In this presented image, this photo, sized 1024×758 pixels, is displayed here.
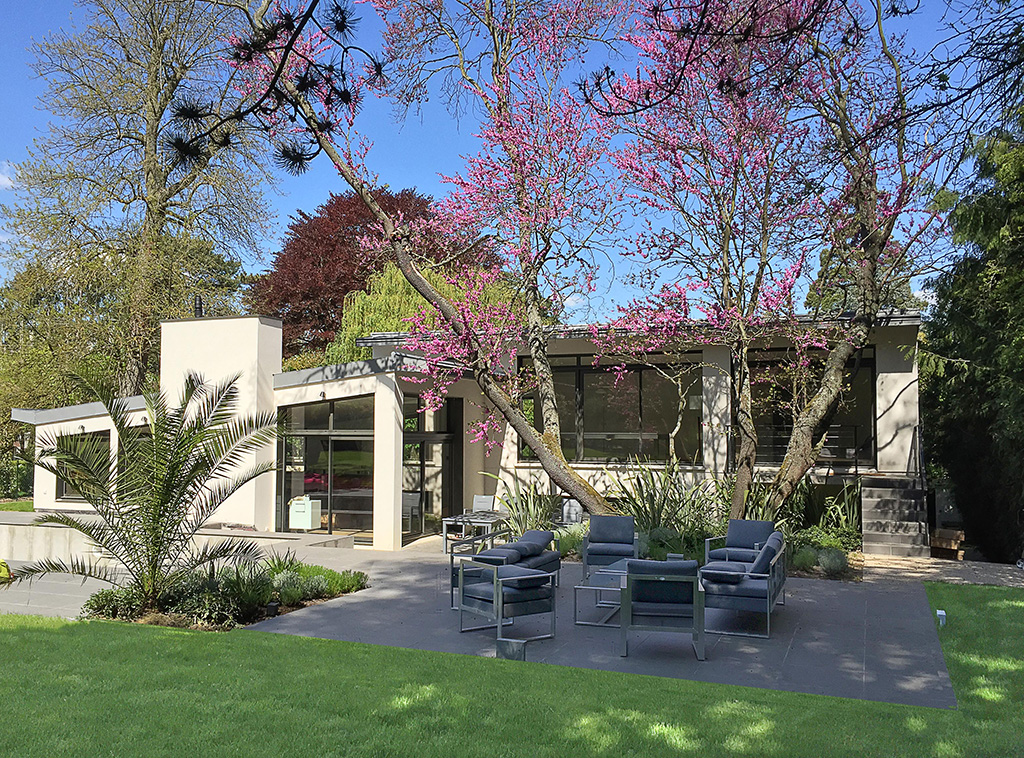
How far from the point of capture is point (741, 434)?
1318 centimetres

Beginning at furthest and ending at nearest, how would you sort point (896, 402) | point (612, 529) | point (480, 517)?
point (896, 402)
point (480, 517)
point (612, 529)

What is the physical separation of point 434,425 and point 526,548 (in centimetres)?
773

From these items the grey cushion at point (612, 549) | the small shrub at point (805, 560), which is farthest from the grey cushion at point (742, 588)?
the small shrub at point (805, 560)

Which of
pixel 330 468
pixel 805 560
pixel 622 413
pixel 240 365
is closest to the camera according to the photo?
pixel 805 560

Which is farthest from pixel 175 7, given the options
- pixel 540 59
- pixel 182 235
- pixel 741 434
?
pixel 741 434

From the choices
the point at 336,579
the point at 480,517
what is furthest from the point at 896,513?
the point at 336,579

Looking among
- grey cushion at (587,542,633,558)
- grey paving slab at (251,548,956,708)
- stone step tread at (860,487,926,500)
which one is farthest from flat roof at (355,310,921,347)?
grey cushion at (587,542,633,558)

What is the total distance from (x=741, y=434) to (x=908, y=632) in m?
5.54

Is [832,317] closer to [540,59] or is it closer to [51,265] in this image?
[540,59]

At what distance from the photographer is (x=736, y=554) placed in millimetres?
9469

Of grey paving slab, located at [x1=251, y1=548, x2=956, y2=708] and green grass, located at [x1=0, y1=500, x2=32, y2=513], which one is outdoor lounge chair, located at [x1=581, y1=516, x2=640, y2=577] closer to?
grey paving slab, located at [x1=251, y1=548, x2=956, y2=708]

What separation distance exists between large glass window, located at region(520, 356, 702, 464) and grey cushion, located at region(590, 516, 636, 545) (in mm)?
5579

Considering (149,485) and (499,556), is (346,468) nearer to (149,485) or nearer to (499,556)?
(149,485)

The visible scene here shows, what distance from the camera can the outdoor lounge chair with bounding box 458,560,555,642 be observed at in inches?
299
